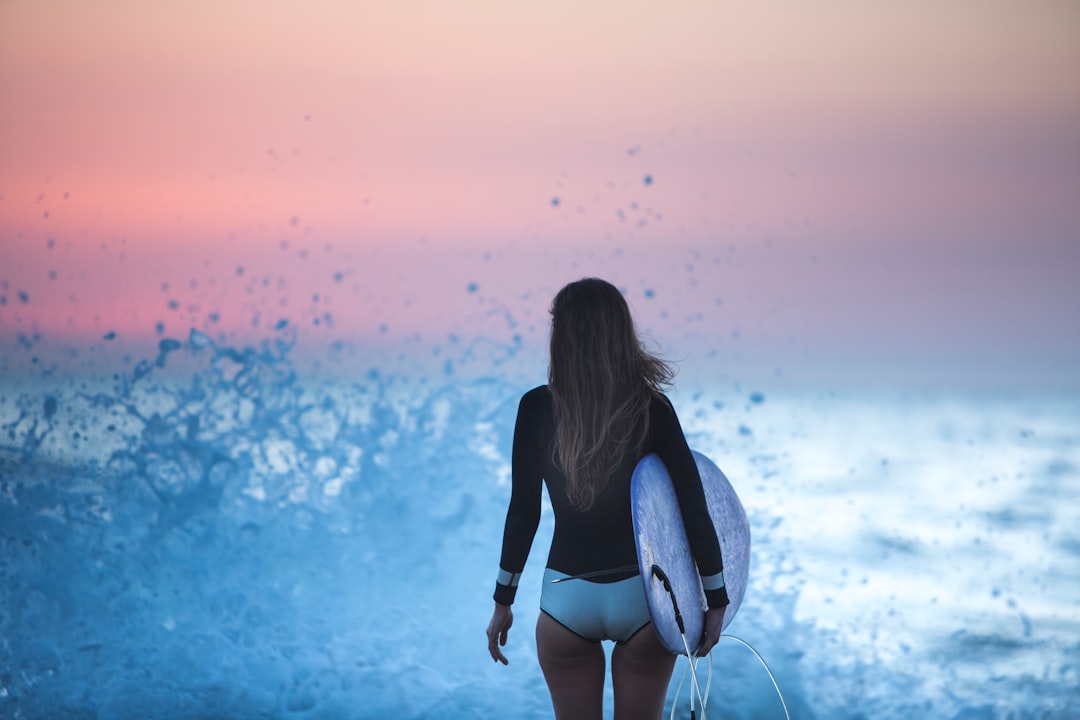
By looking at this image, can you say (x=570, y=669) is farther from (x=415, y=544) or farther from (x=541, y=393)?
(x=415, y=544)

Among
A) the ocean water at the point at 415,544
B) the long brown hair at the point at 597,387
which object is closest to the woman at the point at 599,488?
the long brown hair at the point at 597,387

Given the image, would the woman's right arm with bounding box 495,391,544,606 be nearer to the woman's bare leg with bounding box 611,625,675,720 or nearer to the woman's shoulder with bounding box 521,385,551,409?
the woman's shoulder with bounding box 521,385,551,409

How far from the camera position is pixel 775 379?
398 centimetres

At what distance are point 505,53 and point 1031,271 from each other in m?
2.03

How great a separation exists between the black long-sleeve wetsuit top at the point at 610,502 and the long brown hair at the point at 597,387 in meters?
0.02

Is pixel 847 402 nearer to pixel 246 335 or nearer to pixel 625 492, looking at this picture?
pixel 246 335

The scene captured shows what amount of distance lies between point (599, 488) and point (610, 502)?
3cm

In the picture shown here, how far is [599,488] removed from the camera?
1483mm

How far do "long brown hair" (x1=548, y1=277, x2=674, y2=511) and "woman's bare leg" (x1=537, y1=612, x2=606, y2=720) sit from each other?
20 cm

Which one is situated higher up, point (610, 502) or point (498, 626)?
point (610, 502)

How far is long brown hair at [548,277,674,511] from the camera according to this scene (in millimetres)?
1465

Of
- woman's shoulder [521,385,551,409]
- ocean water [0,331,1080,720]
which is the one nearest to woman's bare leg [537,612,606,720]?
woman's shoulder [521,385,551,409]

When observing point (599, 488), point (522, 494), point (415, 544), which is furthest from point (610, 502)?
point (415, 544)

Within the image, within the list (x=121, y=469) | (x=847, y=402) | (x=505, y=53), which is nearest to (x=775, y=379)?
(x=847, y=402)
